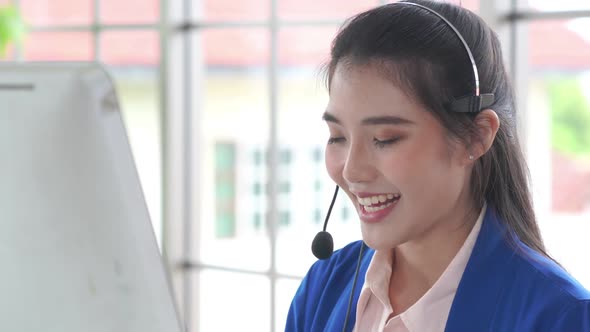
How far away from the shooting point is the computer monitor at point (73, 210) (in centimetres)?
87

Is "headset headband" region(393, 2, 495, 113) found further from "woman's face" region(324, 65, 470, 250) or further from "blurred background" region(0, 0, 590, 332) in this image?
"blurred background" region(0, 0, 590, 332)

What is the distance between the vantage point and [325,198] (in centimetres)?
285

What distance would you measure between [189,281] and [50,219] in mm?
2364

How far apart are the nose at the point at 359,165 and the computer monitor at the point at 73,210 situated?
17.5 inches

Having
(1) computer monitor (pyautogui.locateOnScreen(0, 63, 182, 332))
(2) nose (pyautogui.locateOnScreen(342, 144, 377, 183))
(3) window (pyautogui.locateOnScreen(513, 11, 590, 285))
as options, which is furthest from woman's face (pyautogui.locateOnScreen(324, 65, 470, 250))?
(3) window (pyautogui.locateOnScreen(513, 11, 590, 285))

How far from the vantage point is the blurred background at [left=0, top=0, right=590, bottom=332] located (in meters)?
2.85

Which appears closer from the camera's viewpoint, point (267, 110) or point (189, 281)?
point (267, 110)

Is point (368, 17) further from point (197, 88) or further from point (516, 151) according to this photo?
Answer: point (197, 88)

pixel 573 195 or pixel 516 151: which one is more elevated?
pixel 516 151

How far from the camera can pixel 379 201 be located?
4.23 ft

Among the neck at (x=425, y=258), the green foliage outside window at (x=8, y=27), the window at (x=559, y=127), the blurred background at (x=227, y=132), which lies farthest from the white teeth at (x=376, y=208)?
the green foliage outside window at (x=8, y=27)

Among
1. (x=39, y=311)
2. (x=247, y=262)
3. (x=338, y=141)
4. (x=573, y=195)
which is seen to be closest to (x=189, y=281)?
(x=247, y=262)

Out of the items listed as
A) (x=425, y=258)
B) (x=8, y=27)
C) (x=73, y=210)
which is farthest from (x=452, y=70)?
(x=8, y=27)

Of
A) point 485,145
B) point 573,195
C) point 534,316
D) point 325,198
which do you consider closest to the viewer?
point 534,316
